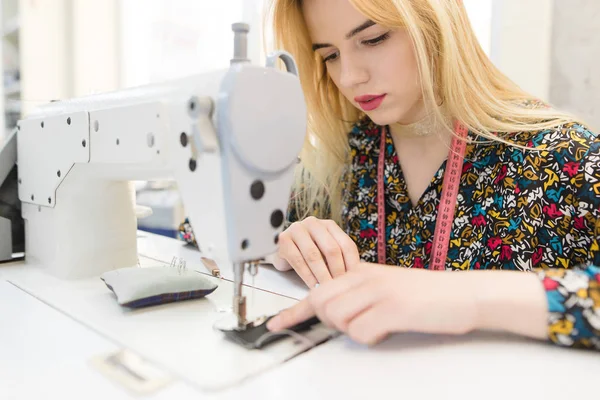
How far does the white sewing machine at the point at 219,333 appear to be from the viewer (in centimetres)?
46

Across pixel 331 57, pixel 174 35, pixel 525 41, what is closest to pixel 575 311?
pixel 331 57

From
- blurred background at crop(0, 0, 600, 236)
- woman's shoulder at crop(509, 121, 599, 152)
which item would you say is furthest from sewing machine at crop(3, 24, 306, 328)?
blurred background at crop(0, 0, 600, 236)

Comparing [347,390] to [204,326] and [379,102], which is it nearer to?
[204,326]

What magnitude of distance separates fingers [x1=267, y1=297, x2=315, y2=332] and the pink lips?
511 mm

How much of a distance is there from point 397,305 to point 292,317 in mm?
129

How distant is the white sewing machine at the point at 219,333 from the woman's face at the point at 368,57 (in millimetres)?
367

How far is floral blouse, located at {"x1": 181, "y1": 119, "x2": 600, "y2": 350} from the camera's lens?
81 cm

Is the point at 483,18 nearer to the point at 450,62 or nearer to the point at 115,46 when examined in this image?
the point at 450,62

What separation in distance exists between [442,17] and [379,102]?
7.6 inches

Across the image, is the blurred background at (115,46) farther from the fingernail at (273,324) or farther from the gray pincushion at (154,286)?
the fingernail at (273,324)

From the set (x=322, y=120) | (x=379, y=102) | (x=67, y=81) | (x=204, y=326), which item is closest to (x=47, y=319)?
(x=204, y=326)

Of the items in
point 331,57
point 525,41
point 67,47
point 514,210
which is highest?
Result: point 67,47

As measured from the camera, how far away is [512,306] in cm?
54

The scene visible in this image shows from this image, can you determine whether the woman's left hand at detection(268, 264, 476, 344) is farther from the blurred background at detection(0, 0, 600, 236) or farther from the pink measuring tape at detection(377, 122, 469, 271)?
the blurred background at detection(0, 0, 600, 236)
